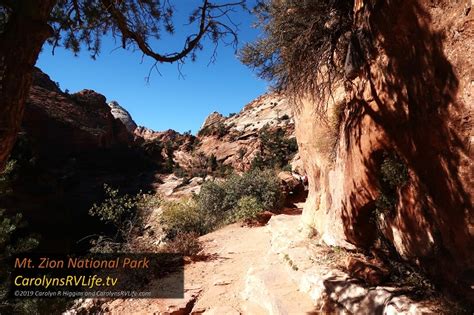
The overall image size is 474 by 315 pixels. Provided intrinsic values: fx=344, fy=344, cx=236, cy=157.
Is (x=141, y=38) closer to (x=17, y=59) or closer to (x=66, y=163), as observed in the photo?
(x=17, y=59)

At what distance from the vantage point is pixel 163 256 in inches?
294

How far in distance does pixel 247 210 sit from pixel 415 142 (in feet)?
27.2

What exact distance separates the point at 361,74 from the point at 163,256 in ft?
17.8

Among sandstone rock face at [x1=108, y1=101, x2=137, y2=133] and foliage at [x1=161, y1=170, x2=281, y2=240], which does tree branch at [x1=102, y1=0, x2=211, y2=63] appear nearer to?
foliage at [x1=161, y1=170, x2=281, y2=240]

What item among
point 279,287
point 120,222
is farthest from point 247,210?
point 279,287

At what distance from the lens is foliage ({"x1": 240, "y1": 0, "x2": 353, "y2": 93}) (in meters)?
4.95

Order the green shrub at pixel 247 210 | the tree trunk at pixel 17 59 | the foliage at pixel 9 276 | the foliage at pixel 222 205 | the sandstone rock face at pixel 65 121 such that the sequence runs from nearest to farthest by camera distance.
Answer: the tree trunk at pixel 17 59
the foliage at pixel 9 276
the green shrub at pixel 247 210
the foliage at pixel 222 205
the sandstone rock face at pixel 65 121

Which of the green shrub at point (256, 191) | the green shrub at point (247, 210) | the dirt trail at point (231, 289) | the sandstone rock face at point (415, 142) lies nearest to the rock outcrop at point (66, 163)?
the green shrub at point (256, 191)

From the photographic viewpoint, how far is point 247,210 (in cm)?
1140

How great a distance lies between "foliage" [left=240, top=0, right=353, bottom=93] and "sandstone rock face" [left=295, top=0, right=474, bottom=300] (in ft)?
2.02

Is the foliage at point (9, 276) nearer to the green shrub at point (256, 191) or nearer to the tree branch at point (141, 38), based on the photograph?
the tree branch at point (141, 38)

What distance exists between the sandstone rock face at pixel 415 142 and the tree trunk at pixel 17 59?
321cm

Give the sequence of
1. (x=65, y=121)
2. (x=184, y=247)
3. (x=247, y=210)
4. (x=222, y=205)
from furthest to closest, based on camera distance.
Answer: (x=65, y=121) < (x=222, y=205) < (x=247, y=210) < (x=184, y=247)

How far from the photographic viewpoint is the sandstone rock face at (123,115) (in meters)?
88.0
